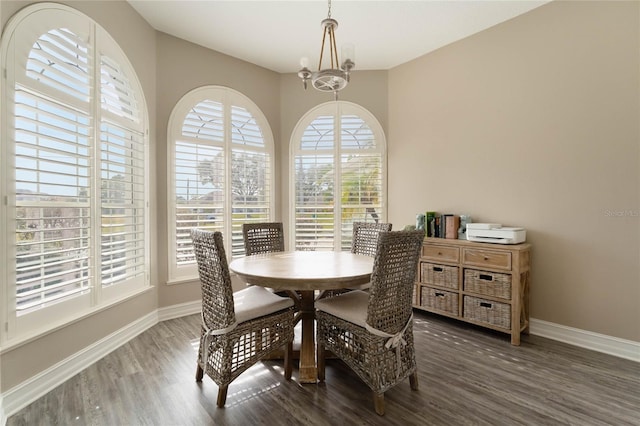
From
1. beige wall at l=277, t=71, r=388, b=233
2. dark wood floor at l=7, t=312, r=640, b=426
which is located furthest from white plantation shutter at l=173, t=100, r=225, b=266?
dark wood floor at l=7, t=312, r=640, b=426

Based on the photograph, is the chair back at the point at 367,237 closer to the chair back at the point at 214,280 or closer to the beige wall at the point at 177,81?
the chair back at the point at 214,280

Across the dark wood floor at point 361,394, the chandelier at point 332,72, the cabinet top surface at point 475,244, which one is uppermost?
the chandelier at point 332,72

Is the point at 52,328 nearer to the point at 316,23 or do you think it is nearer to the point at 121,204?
the point at 121,204

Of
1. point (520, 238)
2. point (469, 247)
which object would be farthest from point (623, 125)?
point (469, 247)

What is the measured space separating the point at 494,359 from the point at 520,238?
1.11m

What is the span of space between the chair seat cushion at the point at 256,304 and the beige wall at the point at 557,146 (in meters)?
2.34

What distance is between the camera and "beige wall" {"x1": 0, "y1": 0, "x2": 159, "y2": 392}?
1.84 meters

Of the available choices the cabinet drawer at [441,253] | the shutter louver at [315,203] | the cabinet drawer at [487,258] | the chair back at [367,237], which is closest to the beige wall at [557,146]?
the cabinet drawer at [487,258]

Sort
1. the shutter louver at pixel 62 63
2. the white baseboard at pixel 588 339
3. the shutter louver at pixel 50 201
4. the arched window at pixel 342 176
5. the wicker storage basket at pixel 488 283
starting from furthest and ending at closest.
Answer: the arched window at pixel 342 176 < the wicker storage basket at pixel 488 283 < the white baseboard at pixel 588 339 < the shutter louver at pixel 62 63 < the shutter louver at pixel 50 201

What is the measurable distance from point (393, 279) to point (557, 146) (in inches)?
86.3

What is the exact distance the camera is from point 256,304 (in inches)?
79.3

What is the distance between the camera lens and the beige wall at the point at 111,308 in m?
1.84

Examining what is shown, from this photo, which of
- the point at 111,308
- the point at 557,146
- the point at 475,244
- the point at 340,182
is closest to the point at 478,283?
the point at 475,244

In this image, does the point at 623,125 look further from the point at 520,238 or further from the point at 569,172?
the point at 520,238
